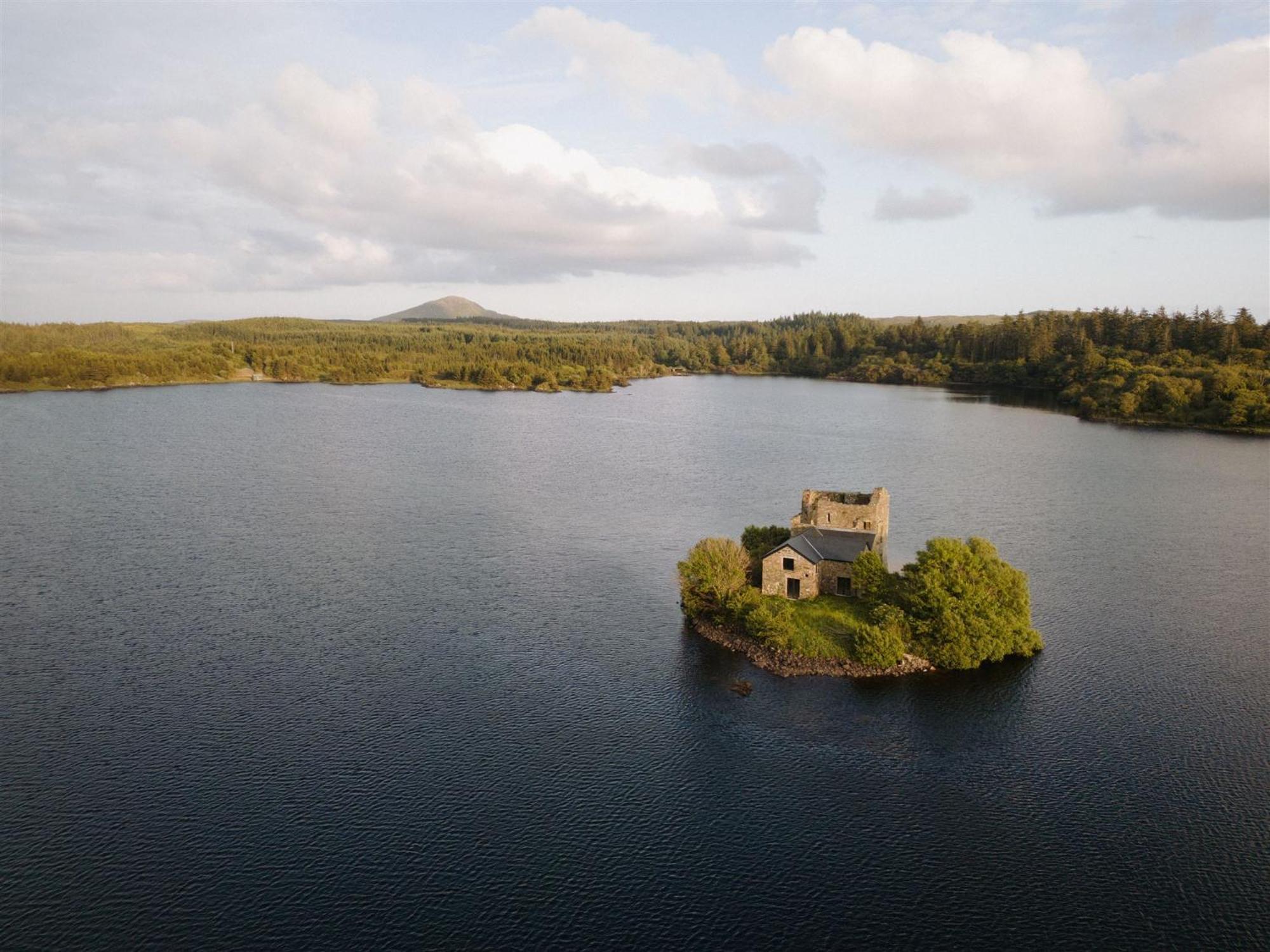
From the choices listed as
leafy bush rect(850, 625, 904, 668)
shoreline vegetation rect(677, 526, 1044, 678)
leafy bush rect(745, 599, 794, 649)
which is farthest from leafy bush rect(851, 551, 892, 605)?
leafy bush rect(745, 599, 794, 649)

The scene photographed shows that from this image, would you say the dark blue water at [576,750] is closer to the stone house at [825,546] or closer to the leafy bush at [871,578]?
the leafy bush at [871,578]

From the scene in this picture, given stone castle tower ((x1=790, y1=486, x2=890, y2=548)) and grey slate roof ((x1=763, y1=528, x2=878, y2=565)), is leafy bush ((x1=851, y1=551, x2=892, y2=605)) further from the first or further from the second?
stone castle tower ((x1=790, y1=486, x2=890, y2=548))

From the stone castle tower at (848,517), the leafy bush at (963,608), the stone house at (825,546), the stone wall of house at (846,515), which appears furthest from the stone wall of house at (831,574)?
the leafy bush at (963,608)

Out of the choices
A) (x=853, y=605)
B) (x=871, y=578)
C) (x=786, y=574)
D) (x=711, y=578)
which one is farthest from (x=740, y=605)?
(x=871, y=578)

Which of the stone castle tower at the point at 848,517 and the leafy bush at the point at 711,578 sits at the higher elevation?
the stone castle tower at the point at 848,517

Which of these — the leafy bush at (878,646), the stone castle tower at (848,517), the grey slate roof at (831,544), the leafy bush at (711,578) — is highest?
the stone castle tower at (848,517)

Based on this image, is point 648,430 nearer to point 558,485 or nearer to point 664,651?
point 558,485

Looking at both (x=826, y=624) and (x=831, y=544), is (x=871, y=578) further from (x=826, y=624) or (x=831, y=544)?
(x=831, y=544)

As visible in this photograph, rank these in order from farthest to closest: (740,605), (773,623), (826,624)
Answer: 1. (740,605)
2. (826,624)
3. (773,623)
